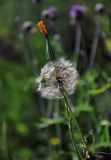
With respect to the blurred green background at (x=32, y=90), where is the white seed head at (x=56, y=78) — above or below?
below

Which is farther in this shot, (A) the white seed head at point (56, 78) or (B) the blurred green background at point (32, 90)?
(B) the blurred green background at point (32, 90)

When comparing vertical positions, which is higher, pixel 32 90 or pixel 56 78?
pixel 32 90

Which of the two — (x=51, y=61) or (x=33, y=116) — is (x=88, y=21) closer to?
(x=33, y=116)

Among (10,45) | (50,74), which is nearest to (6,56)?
(10,45)

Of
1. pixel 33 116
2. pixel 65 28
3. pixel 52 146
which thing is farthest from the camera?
pixel 65 28

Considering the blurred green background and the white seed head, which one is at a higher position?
the blurred green background

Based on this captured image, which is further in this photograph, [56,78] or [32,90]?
[32,90]

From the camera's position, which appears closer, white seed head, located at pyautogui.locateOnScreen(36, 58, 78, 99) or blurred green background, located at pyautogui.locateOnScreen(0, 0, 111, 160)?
white seed head, located at pyautogui.locateOnScreen(36, 58, 78, 99)

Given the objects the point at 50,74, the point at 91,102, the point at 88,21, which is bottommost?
the point at 50,74
